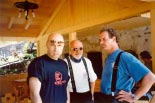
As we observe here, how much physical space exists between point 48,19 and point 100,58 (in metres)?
1.08

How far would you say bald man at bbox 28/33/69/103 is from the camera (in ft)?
2.87

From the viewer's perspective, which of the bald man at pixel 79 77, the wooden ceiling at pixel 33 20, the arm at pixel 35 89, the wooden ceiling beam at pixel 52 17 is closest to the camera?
the arm at pixel 35 89

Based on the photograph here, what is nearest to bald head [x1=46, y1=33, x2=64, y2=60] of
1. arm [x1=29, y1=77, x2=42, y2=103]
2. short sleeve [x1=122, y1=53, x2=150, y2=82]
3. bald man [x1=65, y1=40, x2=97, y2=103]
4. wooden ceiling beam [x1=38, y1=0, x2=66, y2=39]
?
arm [x1=29, y1=77, x2=42, y2=103]

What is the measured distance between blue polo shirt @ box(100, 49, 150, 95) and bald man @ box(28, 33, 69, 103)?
158 mm

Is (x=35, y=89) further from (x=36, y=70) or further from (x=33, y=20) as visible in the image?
(x=33, y=20)

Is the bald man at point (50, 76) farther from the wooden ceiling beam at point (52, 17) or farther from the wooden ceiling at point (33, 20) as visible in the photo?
the wooden ceiling beam at point (52, 17)

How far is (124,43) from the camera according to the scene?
11.5ft

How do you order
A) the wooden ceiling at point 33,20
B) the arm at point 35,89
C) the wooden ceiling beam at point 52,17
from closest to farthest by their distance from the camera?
1. the arm at point 35,89
2. the wooden ceiling at point 33,20
3. the wooden ceiling beam at point 52,17

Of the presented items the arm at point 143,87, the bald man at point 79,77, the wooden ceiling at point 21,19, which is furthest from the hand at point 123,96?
the wooden ceiling at point 21,19

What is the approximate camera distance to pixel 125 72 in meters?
0.93

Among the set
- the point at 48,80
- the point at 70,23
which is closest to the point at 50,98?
the point at 48,80

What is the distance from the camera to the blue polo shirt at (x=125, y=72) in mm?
924

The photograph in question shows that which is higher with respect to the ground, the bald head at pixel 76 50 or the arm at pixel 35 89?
the bald head at pixel 76 50

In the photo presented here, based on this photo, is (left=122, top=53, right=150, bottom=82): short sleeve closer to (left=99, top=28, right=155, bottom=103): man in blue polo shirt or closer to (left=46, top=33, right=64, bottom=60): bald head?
(left=99, top=28, right=155, bottom=103): man in blue polo shirt
